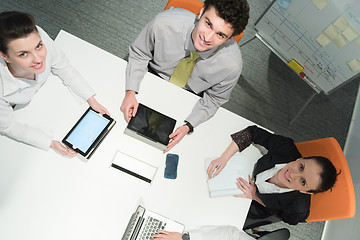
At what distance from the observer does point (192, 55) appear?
5.11 ft

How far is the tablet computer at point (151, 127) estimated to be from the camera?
4.67ft

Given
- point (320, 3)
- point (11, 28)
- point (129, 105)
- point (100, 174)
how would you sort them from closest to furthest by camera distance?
point (11, 28), point (100, 174), point (129, 105), point (320, 3)

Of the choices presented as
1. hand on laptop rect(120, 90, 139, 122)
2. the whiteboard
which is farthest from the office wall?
hand on laptop rect(120, 90, 139, 122)

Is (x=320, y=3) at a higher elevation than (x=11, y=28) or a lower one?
higher

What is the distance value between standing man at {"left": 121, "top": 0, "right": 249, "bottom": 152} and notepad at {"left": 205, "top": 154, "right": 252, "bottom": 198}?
31 centimetres

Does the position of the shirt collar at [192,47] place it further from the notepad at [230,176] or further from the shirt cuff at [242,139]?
the notepad at [230,176]

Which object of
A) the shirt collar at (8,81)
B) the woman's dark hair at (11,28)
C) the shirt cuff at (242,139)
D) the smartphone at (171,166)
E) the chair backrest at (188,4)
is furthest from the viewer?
the chair backrest at (188,4)

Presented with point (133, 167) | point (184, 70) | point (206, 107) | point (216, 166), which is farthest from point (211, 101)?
point (133, 167)

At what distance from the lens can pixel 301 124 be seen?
2.71 m

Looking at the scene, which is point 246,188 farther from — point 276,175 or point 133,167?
point 133,167

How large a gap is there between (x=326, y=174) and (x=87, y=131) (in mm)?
1294

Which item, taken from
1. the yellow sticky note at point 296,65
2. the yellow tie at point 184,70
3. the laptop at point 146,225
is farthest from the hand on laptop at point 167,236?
the yellow sticky note at point 296,65

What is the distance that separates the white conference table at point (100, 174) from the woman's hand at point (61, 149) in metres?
0.03

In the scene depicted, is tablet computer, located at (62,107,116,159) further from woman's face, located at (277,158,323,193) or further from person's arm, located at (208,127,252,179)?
woman's face, located at (277,158,323,193)
